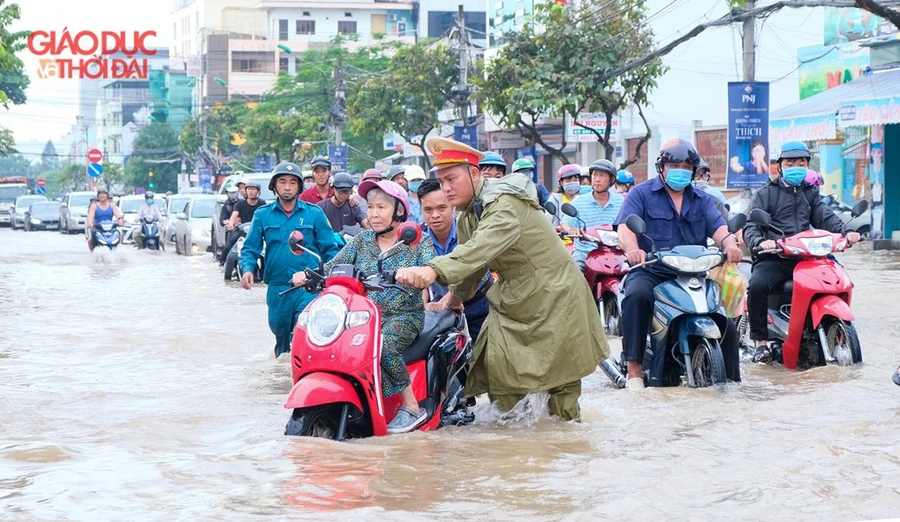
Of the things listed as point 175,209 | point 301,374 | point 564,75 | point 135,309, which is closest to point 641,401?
point 301,374

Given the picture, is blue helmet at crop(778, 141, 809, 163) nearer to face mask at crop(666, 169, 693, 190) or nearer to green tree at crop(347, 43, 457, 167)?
face mask at crop(666, 169, 693, 190)

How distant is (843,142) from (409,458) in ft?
Result: 88.5

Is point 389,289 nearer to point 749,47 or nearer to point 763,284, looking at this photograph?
point 763,284

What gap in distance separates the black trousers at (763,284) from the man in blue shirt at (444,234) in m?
2.83

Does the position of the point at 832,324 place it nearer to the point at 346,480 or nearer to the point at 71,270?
the point at 346,480

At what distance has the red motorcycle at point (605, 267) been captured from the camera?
1184 centimetres

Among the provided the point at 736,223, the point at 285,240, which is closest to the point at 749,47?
the point at 285,240

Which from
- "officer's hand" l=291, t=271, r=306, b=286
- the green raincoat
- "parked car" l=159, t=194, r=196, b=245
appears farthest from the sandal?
"parked car" l=159, t=194, r=196, b=245

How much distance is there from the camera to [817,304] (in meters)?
8.98

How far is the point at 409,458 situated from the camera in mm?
6266

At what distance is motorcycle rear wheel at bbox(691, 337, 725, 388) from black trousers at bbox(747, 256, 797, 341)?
176cm

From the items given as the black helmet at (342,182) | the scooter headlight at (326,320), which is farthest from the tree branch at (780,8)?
the scooter headlight at (326,320)

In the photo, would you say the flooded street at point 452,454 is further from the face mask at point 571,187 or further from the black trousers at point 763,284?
the face mask at point 571,187

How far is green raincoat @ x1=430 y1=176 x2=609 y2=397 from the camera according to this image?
659 centimetres
